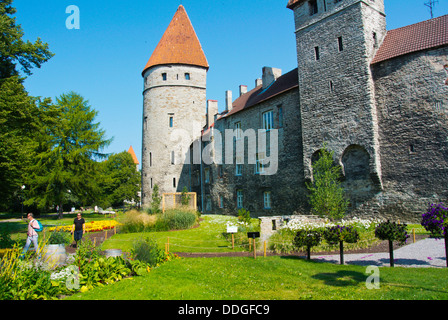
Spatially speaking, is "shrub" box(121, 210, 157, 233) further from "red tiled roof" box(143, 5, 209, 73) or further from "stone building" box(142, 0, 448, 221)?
"red tiled roof" box(143, 5, 209, 73)

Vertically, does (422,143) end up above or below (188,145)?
below

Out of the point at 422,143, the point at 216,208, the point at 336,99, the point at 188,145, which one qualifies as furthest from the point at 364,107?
the point at 188,145

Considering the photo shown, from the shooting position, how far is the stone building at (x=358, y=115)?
51.6ft

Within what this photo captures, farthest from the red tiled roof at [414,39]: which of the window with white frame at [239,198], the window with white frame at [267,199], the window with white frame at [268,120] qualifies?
the window with white frame at [239,198]

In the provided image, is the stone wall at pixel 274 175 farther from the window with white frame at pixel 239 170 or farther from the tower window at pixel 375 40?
the tower window at pixel 375 40

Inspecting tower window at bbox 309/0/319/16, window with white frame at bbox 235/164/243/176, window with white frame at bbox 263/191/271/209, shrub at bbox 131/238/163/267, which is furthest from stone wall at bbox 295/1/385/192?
shrub at bbox 131/238/163/267

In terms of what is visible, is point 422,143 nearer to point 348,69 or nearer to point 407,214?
point 407,214

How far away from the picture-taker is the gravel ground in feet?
31.9

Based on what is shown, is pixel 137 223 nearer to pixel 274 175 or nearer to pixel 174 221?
pixel 174 221

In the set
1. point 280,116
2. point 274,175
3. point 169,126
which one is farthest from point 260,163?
point 169,126

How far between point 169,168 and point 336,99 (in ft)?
69.8

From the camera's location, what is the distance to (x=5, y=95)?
57.4 ft

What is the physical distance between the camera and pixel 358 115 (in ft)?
58.4
